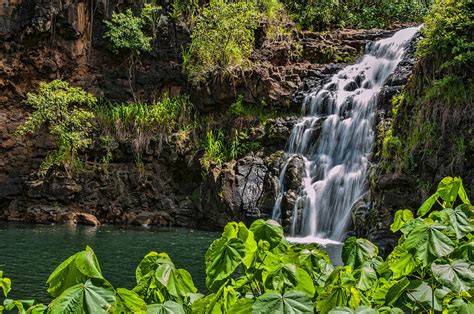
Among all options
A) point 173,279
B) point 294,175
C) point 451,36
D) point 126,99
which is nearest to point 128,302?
point 173,279

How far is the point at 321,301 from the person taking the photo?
1.49 meters

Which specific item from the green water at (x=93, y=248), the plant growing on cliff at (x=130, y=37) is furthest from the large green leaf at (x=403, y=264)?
the plant growing on cliff at (x=130, y=37)

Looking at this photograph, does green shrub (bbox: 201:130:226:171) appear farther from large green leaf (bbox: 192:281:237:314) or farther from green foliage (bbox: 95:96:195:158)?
large green leaf (bbox: 192:281:237:314)

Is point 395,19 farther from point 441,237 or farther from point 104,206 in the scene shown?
point 441,237

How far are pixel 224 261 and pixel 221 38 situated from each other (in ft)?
62.5

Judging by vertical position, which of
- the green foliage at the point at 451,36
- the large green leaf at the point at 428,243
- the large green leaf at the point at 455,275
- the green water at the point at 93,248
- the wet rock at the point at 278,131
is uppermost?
the green foliage at the point at 451,36

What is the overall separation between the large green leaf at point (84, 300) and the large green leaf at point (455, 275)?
0.92 m

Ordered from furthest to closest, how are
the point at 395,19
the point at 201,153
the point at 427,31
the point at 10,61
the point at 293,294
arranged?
the point at 395,19 → the point at 10,61 → the point at 201,153 → the point at 427,31 → the point at 293,294

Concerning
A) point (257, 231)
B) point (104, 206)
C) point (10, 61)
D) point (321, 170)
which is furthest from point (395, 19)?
point (257, 231)

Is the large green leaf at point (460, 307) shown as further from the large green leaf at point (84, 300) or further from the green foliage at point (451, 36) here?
the green foliage at point (451, 36)

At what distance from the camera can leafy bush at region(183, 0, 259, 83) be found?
64.4 ft

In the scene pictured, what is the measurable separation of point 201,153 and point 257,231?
16.9 m

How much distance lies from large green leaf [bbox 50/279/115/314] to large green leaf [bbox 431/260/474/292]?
36.4 inches

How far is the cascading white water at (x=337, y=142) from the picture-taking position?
49.3 feet
